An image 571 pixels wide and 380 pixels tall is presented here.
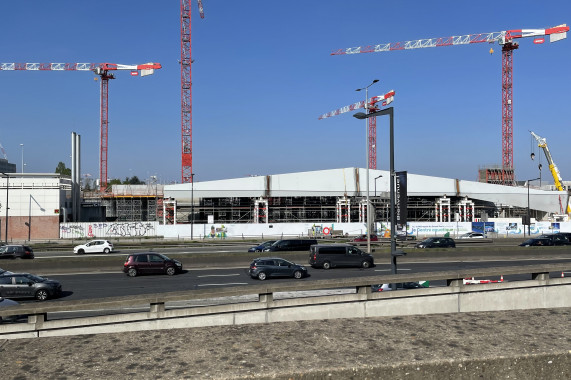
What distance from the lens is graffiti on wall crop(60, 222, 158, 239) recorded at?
64125 mm

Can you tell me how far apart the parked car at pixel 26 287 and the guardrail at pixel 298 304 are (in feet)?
40.6

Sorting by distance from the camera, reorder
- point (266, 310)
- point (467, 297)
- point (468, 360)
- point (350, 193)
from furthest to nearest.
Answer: point (350, 193), point (467, 297), point (266, 310), point (468, 360)

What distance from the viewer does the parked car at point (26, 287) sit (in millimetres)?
20016

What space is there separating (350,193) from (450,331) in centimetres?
6625

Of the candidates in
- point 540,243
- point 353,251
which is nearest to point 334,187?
point 540,243

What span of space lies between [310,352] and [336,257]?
23.3 meters

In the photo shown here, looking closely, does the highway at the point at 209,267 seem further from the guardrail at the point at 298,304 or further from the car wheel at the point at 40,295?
the guardrail at the point at 298,304

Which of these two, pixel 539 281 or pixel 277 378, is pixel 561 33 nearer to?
pixel 539 281

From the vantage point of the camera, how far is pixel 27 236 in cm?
6391

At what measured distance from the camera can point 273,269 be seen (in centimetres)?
2516

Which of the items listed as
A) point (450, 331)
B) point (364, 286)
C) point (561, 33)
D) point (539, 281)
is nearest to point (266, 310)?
point (364, 286)

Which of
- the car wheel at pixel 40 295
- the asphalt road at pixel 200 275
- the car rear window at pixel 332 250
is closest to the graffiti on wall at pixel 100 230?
the asphalt road at pixel 200 275

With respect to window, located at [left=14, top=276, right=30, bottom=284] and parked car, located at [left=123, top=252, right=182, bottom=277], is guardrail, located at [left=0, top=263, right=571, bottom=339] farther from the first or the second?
parked car, located at [left=123, top=252, right=182, bottom=277]

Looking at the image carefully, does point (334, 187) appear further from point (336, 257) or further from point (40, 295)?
point (40, 295)
